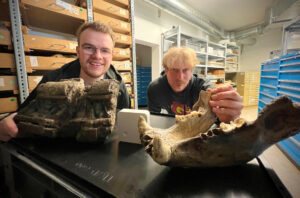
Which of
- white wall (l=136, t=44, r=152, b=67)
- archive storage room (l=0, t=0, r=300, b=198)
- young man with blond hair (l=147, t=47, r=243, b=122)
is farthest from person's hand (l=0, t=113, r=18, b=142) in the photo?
white wall (l=136, t=44, r=152, b=67)

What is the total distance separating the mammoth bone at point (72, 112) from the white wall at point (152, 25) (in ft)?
9.13

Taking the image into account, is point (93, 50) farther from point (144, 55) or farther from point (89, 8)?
point (144, 55)

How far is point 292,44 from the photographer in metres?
2.59

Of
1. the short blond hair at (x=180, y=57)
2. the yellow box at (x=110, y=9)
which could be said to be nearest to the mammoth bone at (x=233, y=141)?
the short blond hair at (x=180, y=57)

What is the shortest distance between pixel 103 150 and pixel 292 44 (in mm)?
3572

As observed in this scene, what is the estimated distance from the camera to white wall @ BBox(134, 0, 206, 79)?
3103 millimetres

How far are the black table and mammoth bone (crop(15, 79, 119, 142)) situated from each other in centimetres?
6

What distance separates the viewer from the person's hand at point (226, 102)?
564 millimetres

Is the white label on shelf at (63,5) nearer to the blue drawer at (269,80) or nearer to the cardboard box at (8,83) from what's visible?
the cardboard box at (8,83)

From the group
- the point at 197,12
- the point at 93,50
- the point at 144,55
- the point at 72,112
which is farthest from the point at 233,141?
the point at 144,55

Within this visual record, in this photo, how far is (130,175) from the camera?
411 mm

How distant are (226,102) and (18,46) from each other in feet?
5.47

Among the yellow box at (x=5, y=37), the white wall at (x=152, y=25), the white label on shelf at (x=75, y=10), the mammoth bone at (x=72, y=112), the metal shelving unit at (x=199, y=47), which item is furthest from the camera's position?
the metal shelving unit at (x=199, y=47)

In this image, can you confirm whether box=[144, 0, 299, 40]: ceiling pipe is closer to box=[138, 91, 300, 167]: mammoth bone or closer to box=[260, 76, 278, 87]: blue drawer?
box=[260, 76, 278, 87]: blue drawer
